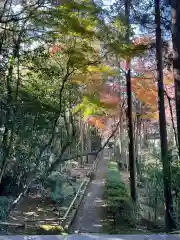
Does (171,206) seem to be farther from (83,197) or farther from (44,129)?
(83,197)

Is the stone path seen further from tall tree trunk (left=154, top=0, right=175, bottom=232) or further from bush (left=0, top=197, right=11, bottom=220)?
tall tree trunk (left=154, top=0, right=175, bottom=232)

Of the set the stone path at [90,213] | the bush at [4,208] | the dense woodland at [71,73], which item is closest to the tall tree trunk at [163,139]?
the dense woodland at [71,73]

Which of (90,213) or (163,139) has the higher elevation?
(163,139)

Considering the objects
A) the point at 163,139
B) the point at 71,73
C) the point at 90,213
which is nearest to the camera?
the point at 71,73

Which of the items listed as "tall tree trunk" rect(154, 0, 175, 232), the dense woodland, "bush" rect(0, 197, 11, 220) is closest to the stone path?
the dense woodland

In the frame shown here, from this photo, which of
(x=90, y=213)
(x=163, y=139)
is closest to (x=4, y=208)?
(x=90, y=213)

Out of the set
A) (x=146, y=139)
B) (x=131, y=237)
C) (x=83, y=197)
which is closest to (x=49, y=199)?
(x=83, y=197)

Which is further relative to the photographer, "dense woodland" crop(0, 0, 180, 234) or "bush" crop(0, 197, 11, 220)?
"bush" crop(0, 197, 11, 220)

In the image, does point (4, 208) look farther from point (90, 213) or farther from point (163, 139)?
point (163, 139)

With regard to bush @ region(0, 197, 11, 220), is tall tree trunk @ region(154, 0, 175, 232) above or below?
above

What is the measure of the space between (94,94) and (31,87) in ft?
7.66

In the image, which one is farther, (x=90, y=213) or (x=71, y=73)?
(x=90, y=213)

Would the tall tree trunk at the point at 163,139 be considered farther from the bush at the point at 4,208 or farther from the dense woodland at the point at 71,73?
the bush at the point at 4,208

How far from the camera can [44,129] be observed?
38.1 ft
